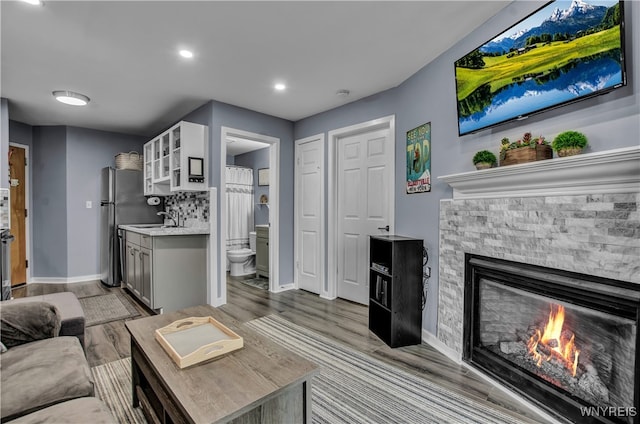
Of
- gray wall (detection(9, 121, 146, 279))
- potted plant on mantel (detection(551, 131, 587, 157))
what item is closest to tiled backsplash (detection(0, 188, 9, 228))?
gray wall (detection(9, 121, 146, 279))

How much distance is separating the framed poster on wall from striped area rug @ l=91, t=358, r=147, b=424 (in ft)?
8.64

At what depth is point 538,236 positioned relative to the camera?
1728 mm

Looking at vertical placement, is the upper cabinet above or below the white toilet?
above

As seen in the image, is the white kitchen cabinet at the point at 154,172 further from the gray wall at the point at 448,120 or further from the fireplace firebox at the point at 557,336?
the fireplace firebox at the point at 557,336

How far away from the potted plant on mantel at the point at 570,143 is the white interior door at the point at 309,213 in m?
2.72

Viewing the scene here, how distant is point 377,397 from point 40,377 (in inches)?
68.7

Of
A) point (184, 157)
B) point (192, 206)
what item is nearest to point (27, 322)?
point (184, 157)

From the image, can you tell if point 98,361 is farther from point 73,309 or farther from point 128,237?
point 128,237

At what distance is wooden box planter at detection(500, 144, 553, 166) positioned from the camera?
1669 mm

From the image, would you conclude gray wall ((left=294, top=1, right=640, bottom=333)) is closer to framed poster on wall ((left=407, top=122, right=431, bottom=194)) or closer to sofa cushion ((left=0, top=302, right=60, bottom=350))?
framed poster on wall ((left=407, top=122, right=431, bottom=194))

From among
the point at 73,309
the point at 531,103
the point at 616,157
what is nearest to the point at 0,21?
the point at 73,309

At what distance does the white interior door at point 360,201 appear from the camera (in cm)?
346

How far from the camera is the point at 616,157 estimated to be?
1290 millimetres

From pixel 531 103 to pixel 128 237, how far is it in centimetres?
460
